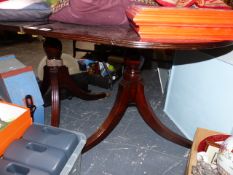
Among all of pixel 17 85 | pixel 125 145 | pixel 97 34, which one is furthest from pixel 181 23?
pixel 17 85

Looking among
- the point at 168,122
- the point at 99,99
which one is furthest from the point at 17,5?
the point at 168,122

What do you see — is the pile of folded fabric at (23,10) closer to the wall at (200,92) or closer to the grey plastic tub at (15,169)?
the grey plastic tub at (15,169)

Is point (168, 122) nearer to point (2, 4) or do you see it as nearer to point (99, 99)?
point (99, 99)

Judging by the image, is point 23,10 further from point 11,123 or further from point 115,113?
point 115,113

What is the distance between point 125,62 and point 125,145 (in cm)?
48

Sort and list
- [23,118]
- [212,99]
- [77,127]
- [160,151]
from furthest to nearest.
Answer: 1. [77,127]
2. [160,151]
3. [212,99]
4. [23,118]

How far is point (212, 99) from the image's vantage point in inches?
40.6

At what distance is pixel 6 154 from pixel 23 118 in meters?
0.14

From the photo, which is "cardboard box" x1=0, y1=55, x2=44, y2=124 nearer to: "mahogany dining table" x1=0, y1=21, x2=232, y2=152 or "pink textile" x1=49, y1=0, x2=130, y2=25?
"mahogany dining table" x1=0, y1=21, x2=232, y2=152

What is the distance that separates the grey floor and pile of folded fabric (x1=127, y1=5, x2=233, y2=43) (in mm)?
669

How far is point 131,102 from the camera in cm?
107

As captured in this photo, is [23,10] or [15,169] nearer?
[15,169]

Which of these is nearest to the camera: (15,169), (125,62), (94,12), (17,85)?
(15,169)

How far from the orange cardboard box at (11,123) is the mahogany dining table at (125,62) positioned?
0.92 feet
